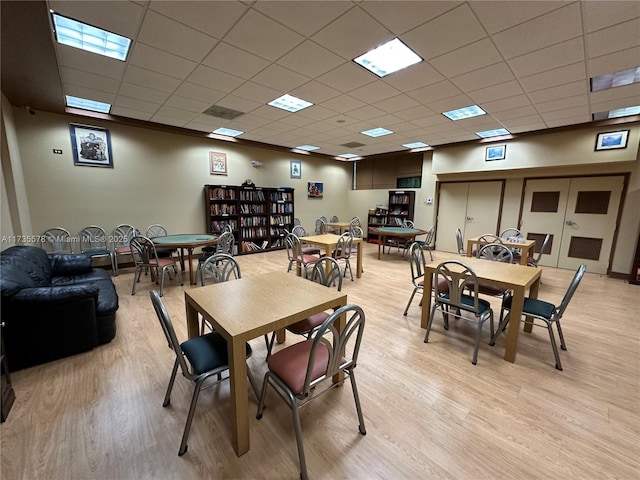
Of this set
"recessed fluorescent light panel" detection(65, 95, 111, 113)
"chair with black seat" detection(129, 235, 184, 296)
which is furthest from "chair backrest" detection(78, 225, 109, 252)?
"recessed fluorescent light panel" detection(65, 95, 111, 113)

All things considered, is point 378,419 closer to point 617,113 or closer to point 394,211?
point 617,113

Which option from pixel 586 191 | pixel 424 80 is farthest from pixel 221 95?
pixel 586 191

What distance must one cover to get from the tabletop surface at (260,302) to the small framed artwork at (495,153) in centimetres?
605

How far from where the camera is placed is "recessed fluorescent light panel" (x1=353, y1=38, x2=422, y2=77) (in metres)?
2.54

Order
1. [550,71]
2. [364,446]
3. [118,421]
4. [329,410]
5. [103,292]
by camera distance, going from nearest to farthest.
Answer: [364,446]
[118,421]
[329,410]
[103,292]
[550,71]

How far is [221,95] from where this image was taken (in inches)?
143

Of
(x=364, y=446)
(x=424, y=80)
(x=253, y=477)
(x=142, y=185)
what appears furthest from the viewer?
(x=142, y=185)

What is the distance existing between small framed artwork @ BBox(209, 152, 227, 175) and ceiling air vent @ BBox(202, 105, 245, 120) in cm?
168

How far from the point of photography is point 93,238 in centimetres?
467

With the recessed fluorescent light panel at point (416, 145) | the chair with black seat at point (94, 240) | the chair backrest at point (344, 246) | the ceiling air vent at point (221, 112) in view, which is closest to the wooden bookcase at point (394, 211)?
the recessed fluorescent light panel at point (416, 145)

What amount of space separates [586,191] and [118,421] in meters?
7.87

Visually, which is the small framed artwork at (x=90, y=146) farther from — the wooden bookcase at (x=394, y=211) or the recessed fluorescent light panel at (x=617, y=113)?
the recessed fluorescent light panel at (x=617, y=113)

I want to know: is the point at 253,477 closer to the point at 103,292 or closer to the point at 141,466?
the point at 141,466

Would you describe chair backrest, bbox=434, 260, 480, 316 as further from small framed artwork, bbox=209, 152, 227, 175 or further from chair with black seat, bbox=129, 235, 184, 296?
small framed artwork, bbox=209, 152, 227, 175
